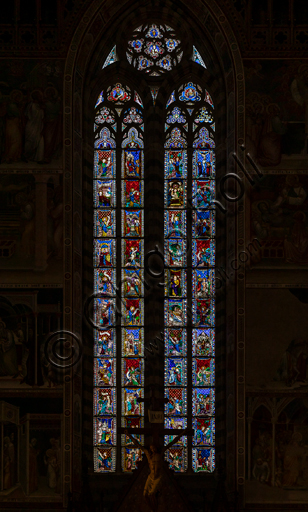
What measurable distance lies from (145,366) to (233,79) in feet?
16.3

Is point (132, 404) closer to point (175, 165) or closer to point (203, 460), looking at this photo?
point (203, 460)

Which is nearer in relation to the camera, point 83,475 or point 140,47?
point 83,475

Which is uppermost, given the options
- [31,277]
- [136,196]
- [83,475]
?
[136,196]

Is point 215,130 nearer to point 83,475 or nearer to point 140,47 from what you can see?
point 140,47

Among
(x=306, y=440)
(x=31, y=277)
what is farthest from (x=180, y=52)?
(x=306, y=440)

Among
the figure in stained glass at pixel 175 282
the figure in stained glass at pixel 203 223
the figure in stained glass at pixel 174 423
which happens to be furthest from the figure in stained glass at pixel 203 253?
the figure in stained glass at pixel 174 423

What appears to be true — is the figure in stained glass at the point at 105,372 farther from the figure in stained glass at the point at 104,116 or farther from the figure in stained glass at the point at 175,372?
the figure in stained glass at the point at 104,116

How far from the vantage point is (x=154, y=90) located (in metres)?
17.2

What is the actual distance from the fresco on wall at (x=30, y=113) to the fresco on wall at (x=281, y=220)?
3.41 metres

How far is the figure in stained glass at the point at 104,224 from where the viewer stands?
1689 centimetres

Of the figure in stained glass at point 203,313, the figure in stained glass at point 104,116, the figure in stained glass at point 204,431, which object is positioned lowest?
the figure in stained glass at point 204,431

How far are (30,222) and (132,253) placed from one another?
1.80 metres

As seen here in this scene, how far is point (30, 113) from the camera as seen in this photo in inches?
653

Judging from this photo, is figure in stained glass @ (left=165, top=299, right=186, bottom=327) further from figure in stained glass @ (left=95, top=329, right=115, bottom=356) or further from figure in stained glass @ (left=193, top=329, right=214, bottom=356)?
figure in stained glass @ (left=95, top=329, right=115, bottom=356)
